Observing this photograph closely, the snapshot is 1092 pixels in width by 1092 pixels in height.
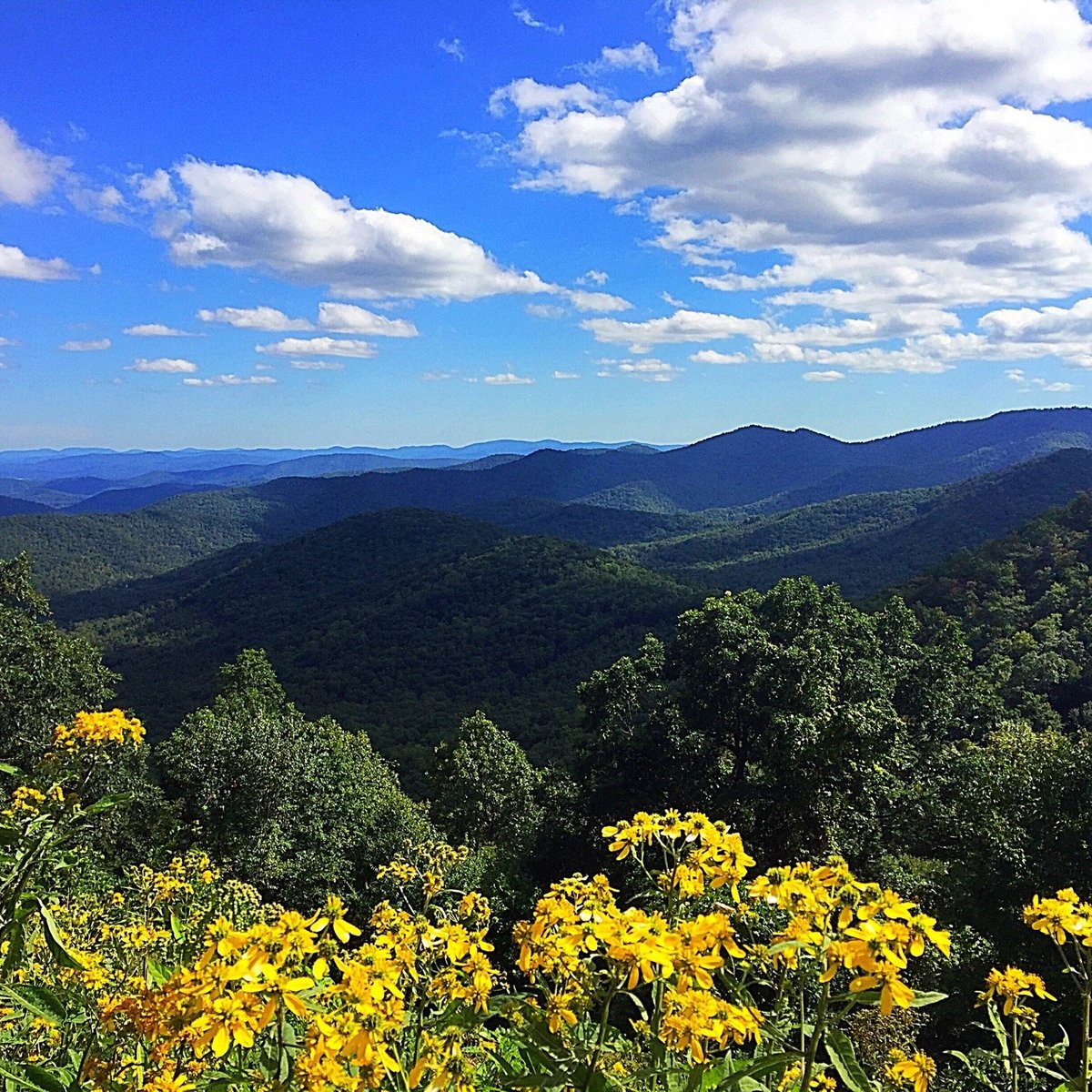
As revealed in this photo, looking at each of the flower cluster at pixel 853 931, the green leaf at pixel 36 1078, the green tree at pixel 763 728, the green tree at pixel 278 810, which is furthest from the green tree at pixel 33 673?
the flower cluster at pixel 853 931

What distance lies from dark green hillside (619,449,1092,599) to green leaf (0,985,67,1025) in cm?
5093

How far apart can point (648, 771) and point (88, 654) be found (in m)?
13.5

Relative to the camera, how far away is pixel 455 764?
2181 cm

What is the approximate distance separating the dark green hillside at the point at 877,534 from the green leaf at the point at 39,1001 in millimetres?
50934

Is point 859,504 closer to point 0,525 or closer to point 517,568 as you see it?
point 517,568

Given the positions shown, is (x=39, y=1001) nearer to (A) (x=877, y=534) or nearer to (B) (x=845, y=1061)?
(B) (x=845, y=1061)

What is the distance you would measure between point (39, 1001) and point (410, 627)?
62470mm

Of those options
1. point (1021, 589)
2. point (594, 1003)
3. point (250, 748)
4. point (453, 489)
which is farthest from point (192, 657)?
point (453, 489)

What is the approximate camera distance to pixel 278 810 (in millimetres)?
14781

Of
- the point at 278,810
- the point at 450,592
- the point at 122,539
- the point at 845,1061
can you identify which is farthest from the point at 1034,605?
the point at 122,539

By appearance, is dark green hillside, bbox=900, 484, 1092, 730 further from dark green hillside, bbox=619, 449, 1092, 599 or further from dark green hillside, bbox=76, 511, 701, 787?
dark green hillside, bbox=76, 511, 701, 787

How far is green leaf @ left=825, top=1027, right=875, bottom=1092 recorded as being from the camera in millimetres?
1498

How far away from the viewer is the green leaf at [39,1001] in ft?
6.18

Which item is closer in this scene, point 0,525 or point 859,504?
point 859,504
